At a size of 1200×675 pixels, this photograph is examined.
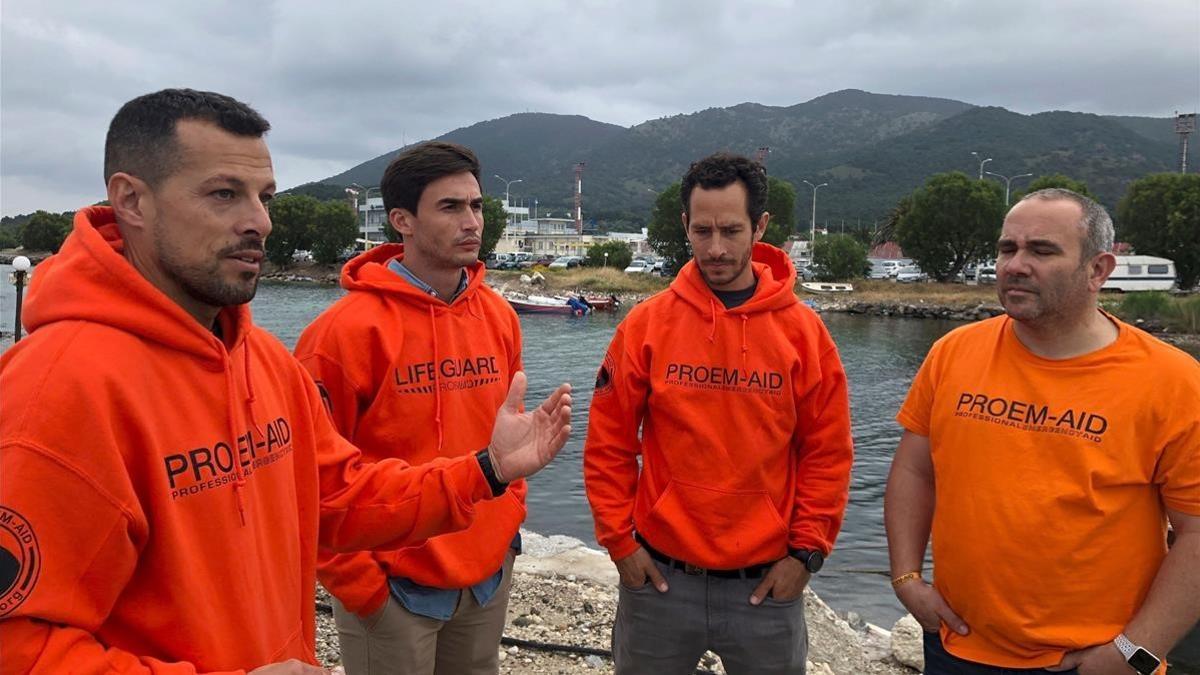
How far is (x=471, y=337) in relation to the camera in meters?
3.14

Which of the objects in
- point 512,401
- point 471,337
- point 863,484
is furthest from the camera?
point 863,484

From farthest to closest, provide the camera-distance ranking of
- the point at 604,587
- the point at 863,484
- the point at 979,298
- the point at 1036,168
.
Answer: the point at 1036,168 → the point at 979,298 → the point at 863,484 → the point at 604,587

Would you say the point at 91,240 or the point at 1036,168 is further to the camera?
the point at 1036,168

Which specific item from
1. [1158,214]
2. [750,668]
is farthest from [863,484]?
[1158,214]

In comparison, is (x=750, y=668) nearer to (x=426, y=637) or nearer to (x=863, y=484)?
(x=426, y=637)

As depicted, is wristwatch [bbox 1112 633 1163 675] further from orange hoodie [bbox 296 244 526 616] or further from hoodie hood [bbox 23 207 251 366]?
hoodie hood [bbox 23 207 251 366]

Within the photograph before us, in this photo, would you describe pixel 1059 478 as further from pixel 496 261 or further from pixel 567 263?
pixel 496 261

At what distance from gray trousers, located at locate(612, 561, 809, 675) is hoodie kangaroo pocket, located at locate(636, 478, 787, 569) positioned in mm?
100

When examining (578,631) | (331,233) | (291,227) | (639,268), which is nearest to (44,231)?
(291,227)

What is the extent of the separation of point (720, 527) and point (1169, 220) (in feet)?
185

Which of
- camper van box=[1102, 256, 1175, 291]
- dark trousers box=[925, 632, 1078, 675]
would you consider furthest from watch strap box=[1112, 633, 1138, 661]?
camper van box=[1102, 256, 1175, 291]

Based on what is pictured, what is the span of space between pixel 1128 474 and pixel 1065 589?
1.32 ft

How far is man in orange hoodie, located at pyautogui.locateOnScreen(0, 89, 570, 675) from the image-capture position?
134 centimetres

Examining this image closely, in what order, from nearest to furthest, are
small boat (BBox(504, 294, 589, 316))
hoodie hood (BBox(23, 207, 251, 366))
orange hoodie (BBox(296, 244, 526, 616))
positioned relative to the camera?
hoodie hood (BBox(23, 207, 251, 366)) < orange hoodie (BBox(296, 244, 526, 616)) < small boat (BBox(504, 294, 589, 316))
